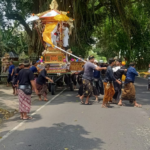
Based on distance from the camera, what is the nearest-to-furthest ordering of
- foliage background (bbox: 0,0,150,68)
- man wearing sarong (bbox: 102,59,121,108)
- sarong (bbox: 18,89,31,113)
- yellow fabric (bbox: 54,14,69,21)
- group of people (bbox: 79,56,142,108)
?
sarong (bbox: 18,89,31,113) < man wearing sarong (bbox: 102,59,121,108) < group of people (bbox: 79,56,142,108) < yellow fabric (bbox: 54,14,69,21) < foliage background (bbox: 0,0,150,68)

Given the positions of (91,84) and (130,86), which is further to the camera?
(91,84)

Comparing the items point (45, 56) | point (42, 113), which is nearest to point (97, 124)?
point (42, 113)

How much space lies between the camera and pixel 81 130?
5.79 meters

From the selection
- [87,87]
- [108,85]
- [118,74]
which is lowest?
[87,87]

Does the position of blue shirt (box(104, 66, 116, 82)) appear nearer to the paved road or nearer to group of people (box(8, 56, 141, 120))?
group of people (box(8, 56, 141, 120))

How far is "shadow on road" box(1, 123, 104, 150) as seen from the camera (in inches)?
185

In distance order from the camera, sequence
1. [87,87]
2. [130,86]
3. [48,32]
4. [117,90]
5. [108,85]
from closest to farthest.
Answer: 1. [108,85]
2. [130,86]
3. [87,87]
4. [117,90]
5. [48,32]

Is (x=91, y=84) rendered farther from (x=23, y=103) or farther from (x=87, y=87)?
(x=23, y=103)

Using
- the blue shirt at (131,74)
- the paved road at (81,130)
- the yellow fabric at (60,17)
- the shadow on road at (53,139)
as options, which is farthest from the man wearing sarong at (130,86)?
the yellow fabric at (60,17)

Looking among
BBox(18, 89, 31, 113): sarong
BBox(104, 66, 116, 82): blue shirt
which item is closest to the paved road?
BBox(18, 89, 31, 113): sarong

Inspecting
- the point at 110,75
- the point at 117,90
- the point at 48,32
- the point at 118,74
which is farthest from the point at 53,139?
the point at 48,32

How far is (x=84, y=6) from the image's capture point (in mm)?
17672

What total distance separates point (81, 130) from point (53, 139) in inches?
34.6

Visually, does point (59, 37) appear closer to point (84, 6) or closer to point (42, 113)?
point (84, 6)
